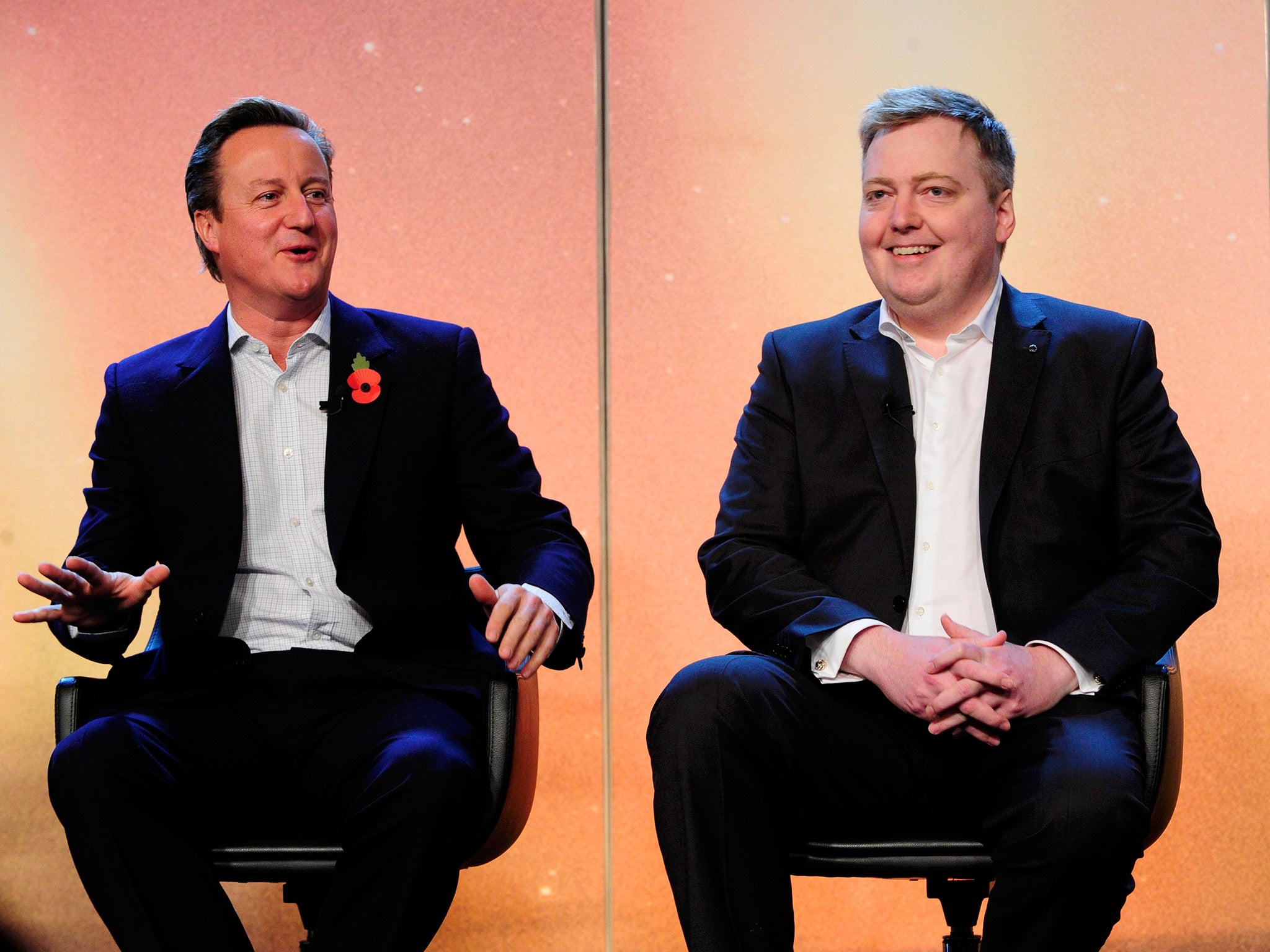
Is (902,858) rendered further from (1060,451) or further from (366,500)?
(366,500)

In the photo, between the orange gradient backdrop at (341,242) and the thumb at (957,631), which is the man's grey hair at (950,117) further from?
the orange gradient backdrop at (341,242)

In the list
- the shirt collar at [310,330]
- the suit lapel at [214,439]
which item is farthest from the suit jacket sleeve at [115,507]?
the shirt collar at [310,330]

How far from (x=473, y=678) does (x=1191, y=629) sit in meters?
1.87

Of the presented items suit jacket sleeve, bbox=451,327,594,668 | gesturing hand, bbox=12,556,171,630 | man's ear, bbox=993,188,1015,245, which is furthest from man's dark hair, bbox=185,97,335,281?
man's ear, bbox=993,188,1015,245

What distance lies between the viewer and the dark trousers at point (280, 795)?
174cm

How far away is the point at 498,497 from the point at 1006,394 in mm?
850

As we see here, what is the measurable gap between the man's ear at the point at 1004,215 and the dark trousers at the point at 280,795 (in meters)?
1.16

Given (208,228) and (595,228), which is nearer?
(208,228)

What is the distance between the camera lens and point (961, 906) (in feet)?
6.75

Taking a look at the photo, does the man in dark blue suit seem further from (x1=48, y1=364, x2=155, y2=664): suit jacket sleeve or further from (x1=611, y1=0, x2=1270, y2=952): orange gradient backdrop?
(x1=611, y1=0, x2=1270, y2=952): orange gradient backdrop

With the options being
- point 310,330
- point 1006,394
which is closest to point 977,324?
point 1006,394

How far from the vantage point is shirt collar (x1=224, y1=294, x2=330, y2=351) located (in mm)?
2307

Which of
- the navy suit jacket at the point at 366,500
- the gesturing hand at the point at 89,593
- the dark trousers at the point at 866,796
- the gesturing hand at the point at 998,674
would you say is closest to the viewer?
the dark trousers at the point at 866,796

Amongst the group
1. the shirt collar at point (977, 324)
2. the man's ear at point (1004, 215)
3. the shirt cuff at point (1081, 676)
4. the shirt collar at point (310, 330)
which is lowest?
the shirt cuff at point (1081, 676)
